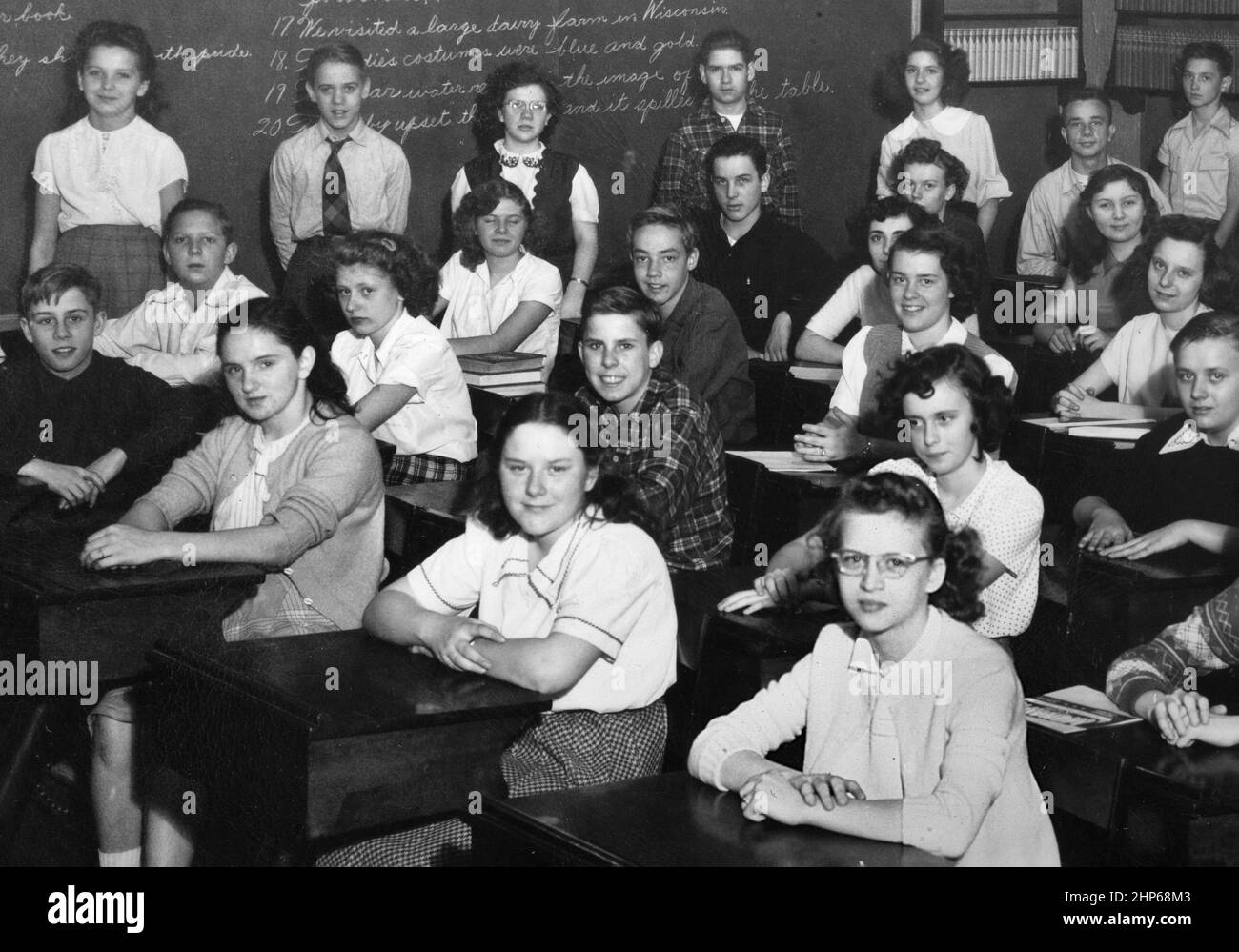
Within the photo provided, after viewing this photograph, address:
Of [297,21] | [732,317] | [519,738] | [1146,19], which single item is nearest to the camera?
[519,738]

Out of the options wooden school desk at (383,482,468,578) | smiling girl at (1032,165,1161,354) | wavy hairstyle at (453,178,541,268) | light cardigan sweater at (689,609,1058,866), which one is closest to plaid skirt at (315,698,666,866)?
light cardigan sweater at (689,609,1058,866)

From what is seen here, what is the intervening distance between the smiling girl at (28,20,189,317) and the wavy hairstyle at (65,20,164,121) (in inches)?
7.1

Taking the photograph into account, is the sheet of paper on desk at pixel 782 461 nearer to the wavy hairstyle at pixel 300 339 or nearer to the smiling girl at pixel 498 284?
the wavy hairstyle at pixel 300 339

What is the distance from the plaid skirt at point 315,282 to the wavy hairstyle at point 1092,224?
2.76m

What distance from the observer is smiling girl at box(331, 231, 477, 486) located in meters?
4.46

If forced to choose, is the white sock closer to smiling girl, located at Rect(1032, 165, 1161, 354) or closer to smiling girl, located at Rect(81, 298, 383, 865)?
smiling girl, located at Rect(81, 298, 383, 865)

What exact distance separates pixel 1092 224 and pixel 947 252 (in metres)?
1.68

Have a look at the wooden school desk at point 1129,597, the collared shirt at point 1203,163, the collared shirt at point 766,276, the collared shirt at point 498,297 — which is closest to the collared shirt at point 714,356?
the collared shirt at point 498,297

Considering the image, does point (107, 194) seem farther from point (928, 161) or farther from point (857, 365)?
point (928, 161)
